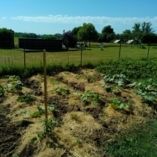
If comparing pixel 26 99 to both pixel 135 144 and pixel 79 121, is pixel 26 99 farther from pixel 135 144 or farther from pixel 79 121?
pixel 135 144

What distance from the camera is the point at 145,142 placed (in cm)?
733

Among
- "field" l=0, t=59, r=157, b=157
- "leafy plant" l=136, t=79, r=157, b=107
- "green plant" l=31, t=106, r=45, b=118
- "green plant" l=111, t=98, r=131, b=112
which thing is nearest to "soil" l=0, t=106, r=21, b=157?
"field" l=0, t=59, r=157, b=157

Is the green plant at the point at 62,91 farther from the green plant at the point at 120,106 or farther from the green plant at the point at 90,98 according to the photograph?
the green plant at the point at 120,106

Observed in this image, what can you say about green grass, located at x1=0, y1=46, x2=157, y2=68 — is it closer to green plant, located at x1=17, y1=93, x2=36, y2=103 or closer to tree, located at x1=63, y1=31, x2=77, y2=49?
green plant, located at x1=17, y1=93, x2=36, y2=103

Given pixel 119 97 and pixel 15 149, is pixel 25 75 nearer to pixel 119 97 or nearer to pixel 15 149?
pixel 119 97

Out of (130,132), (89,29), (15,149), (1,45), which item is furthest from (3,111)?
(89,29)

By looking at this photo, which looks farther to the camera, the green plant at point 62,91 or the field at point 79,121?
the green plant at point 62,91

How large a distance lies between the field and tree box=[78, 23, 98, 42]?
58.6 metres

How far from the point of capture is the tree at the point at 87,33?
235 feet

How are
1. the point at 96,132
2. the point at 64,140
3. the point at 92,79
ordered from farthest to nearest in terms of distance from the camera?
1. the point at 92,79
2. the point at 96,132
3. the point at 64,140

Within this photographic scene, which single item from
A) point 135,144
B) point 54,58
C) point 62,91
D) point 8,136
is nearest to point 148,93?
point 62,91

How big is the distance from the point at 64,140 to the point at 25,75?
8432 millimetres

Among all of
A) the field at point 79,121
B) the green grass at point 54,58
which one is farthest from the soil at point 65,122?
the green grass at point 54,58

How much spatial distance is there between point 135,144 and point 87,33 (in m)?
66.0
